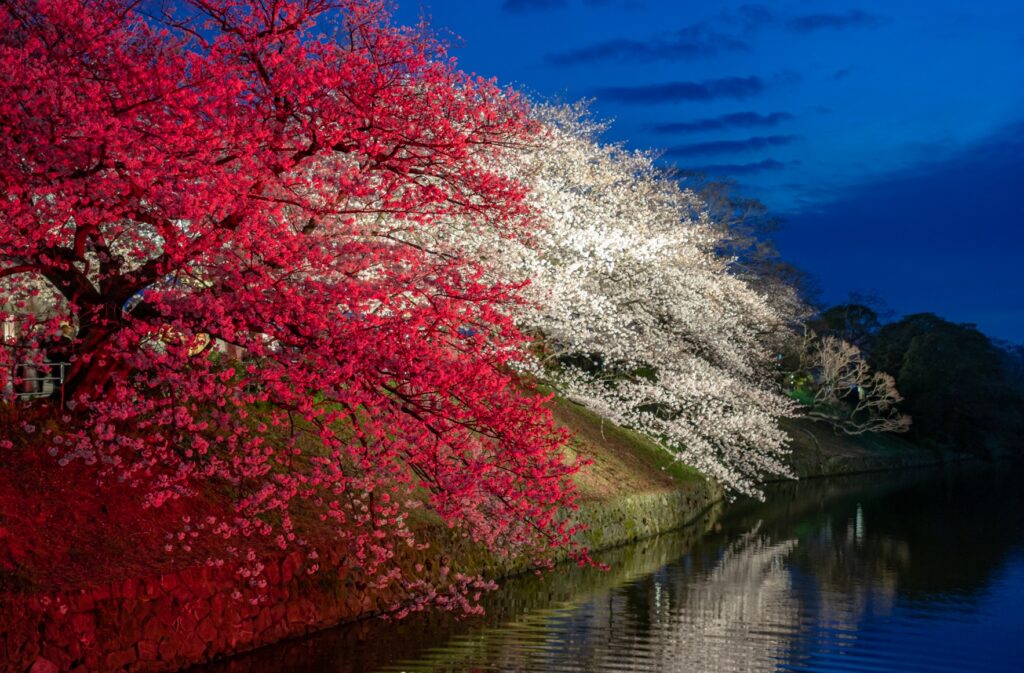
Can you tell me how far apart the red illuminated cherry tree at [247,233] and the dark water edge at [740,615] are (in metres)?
1.58

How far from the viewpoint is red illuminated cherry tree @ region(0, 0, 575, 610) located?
37.6 feet

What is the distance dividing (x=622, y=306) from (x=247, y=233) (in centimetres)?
1693

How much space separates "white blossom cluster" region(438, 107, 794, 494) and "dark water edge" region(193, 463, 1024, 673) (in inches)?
115

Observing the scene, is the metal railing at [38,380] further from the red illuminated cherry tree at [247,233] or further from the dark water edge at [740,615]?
the dark water edge at [740,615]

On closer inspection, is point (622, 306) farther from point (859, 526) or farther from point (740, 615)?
point (740, 615)

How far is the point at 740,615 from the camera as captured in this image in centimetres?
1570

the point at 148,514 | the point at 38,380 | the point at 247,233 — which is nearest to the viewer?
the point at 247,233

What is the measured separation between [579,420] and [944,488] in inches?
Result: 839

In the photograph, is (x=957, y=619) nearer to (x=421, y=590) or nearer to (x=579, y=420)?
(x=421, y=590)

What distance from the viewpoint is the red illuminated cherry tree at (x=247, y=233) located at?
1147 centimetres

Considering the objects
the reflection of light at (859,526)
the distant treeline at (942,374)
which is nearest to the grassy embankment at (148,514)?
the reflection of light at (859,526)

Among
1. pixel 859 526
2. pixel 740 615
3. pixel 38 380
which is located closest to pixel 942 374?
pixel 859 526

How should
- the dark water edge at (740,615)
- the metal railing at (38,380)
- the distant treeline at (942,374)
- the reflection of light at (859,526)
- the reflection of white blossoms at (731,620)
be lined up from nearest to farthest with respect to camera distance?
the dark water edge at (740,615)
the reflection of white blossoms at (731,620)
the metal railing at (38,380)
the reflection of light at (859,526)
the distant treeline at (942,374)

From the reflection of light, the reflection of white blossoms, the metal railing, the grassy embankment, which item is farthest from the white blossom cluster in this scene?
the metal railing
